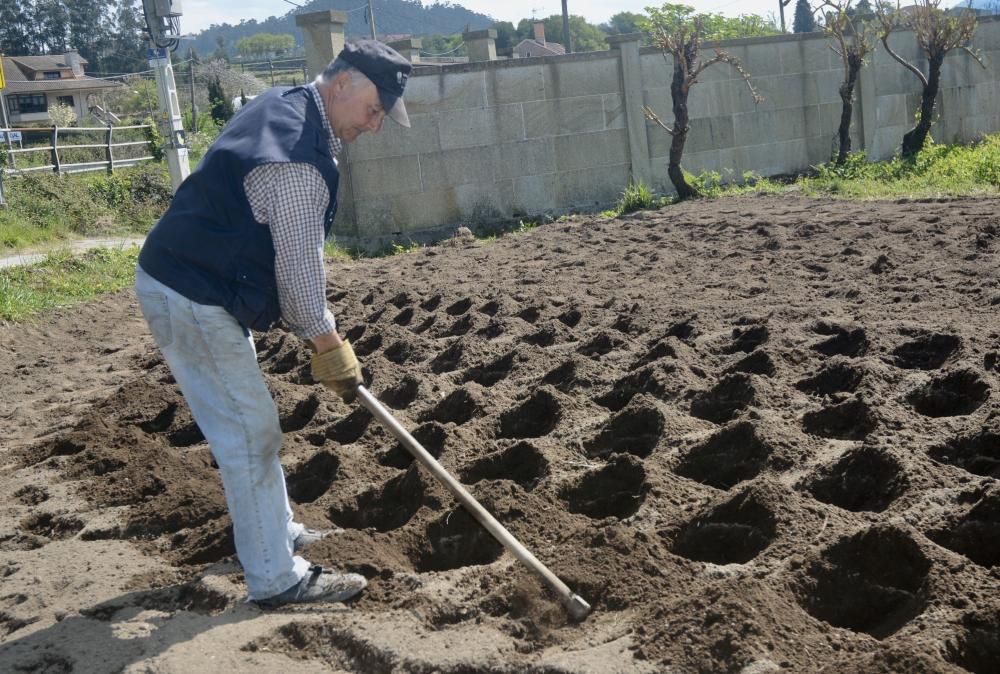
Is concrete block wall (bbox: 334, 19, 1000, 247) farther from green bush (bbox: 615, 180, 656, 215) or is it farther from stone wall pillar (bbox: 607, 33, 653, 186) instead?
green bush (bbox: 615, 180, 656, 215)

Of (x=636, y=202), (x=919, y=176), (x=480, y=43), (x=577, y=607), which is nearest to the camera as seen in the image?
(x=577, y=607)

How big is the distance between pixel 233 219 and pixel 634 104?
1140cm

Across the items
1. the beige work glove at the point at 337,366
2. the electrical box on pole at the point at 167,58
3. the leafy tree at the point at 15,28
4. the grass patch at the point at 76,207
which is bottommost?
the beige work glove at the point at 337,366

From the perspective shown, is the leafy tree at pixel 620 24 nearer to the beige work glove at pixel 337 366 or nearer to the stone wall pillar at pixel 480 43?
the stone wall pillar at pixel 480 43

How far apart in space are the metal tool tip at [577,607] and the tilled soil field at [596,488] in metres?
0.06

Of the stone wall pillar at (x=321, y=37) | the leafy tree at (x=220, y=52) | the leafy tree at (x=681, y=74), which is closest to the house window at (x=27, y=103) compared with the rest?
the leafy tree at (x=220, y=52)

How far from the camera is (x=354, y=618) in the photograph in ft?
10.4

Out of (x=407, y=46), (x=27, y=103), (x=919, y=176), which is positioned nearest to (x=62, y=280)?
(x=407, y=46)

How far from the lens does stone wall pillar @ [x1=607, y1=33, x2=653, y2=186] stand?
45.1ft

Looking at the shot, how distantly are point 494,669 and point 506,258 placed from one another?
690cm

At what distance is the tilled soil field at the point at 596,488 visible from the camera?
9.34 feet

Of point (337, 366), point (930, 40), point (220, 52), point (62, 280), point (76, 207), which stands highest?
point (220, 52)

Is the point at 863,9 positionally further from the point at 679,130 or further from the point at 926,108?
the point at 679,130

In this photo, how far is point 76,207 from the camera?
15.3 metres
